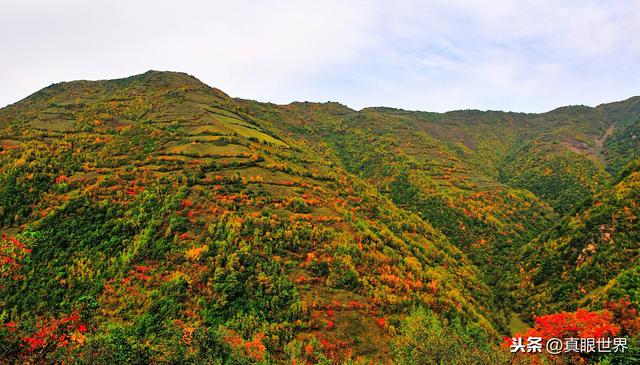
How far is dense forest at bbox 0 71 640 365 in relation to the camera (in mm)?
25484

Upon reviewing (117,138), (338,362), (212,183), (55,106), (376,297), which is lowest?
(338,362)

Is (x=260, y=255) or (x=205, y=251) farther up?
(x=205, y=251)

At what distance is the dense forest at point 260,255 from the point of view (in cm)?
2548

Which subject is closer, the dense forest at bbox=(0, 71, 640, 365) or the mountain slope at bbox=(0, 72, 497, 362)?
the dense forest at bbox=(0, 71, 640, 365)

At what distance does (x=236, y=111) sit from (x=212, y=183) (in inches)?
2004

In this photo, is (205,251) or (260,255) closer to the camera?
(205,251)

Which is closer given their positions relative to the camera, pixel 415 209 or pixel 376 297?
pixel 376 297

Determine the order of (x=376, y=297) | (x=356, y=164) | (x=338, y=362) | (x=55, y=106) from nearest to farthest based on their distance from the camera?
1. (x=338, y=362)
2. (x=376, y=297)
3. (x=55, y=106)
4. (x=356, y=164)

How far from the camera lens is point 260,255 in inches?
1348

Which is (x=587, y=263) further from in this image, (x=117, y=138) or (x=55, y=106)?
(x=55, y=106)

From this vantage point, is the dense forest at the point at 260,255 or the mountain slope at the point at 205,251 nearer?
the dense forest at the point at 260,255

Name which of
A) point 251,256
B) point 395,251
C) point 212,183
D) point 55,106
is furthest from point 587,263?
Answer: point 55,106

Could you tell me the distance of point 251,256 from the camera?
33.6 meters

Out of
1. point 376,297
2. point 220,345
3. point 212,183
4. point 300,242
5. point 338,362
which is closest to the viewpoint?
point 220,345
